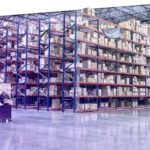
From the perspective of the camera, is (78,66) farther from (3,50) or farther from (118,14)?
(118,14)

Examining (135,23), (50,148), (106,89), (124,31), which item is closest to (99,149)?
(50,148)

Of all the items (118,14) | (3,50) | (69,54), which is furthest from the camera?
(118,14)

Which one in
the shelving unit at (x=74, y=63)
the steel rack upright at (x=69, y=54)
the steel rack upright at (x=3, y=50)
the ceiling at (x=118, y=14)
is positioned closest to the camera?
the steel rack upright at (x=69, y=54)

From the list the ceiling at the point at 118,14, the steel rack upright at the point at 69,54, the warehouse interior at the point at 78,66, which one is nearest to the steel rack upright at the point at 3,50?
the warehouse interior at the point at 78,66

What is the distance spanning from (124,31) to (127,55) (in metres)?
1.65

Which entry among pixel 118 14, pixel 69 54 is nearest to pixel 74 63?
pixel 69 54

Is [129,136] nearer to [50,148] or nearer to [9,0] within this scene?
[50,148]

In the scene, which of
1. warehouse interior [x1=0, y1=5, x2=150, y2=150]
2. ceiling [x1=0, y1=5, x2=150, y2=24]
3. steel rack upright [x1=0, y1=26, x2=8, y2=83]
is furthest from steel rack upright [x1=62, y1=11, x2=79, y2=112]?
ceiling [x1=0, y1=5, x2=150, y2=24]

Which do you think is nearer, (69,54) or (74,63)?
(74,63)

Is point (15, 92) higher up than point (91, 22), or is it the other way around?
point (91, 22)

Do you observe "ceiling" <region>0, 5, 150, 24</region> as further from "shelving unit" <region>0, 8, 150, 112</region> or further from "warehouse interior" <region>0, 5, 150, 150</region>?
"shelving unit" <region>0, 8, 150, 112</region>

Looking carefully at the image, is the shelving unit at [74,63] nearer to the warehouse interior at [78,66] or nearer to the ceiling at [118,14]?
the warehouse interior at [78,66]

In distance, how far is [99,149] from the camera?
17.4ft

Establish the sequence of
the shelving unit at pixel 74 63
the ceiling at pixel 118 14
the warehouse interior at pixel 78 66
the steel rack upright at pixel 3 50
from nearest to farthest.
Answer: the warehouse interior at pixel 78 66 < the shelving unit at pixel 74 63 < the steel rack upright at pixel 3 50 < the ceiling at pixel 118 14
